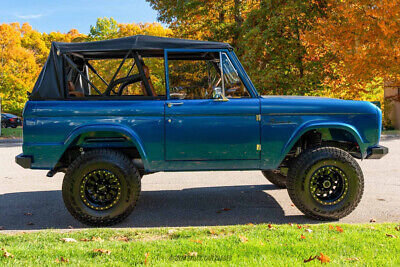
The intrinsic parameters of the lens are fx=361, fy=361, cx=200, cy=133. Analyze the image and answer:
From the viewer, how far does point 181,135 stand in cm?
455

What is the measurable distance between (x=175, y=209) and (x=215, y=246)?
6.18 ft

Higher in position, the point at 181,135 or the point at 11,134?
the point at 181,135

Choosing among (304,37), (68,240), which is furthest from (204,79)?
(304,37)

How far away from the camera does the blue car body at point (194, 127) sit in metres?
4.49

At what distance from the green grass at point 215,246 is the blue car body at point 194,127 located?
91cm

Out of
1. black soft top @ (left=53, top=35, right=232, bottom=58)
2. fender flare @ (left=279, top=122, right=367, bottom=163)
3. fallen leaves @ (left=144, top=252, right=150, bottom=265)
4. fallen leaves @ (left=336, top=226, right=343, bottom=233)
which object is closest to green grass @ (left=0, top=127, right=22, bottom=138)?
black soft top @ (left=53, top=35, right=232, bottom=58)

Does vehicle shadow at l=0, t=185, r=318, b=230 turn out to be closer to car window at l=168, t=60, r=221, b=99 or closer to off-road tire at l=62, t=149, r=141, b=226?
off-road tire at l=62, t=149, r=141, b=226

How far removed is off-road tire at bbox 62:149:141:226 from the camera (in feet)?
14.5

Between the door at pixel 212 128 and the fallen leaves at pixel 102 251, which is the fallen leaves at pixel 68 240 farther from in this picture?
the door at pixel 212 128

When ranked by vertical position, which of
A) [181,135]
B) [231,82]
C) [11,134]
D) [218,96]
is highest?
[231,82]

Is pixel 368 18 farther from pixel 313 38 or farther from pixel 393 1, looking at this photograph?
pixel 313 38

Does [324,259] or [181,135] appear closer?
[324,259]

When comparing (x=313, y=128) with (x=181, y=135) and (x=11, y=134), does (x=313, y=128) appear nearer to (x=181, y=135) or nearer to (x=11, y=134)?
(x=181, y=135)

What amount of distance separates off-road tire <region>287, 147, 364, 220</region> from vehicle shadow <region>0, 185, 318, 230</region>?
25cm
